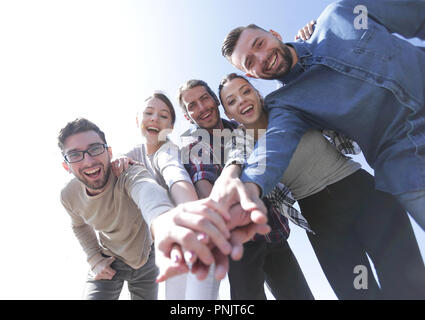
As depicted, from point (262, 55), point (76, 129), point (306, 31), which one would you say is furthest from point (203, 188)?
point (306, 31)

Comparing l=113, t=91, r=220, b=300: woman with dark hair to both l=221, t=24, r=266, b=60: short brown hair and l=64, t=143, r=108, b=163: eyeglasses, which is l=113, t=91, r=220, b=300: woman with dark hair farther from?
l=221, t=24, r=266, b=60: short brown hair

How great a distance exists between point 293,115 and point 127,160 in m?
1.77

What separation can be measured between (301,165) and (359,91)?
0.76 metres

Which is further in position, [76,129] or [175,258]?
[76,129]

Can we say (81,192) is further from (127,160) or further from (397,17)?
(397,17)

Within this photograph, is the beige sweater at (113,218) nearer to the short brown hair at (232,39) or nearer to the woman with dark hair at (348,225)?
the woman with dark hair at (348,225)

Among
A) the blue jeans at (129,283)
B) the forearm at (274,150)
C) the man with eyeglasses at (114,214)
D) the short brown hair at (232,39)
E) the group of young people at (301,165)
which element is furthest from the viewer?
the blue jeans at (129,283)

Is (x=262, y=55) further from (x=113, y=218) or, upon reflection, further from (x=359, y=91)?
(x=113, y=218)

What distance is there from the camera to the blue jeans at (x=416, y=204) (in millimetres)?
1994

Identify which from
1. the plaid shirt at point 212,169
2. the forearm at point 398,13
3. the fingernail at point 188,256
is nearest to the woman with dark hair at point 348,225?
the plaid shirt at point 212,169

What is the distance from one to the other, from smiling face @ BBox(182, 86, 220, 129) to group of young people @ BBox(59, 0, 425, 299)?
2 centimetres

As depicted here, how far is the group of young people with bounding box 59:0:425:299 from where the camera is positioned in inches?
79.3

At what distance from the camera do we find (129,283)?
3920mm

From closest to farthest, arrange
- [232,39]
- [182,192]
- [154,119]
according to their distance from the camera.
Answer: [182,192] < [232,39] < [154,119]
